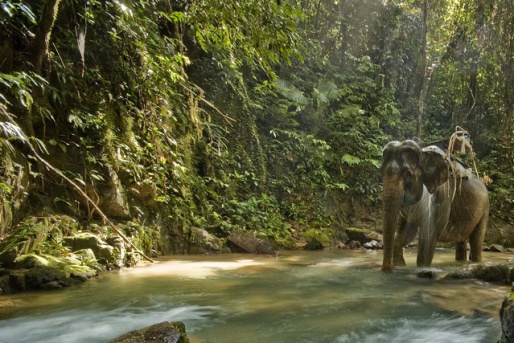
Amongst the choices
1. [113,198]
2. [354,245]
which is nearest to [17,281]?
[113,198]

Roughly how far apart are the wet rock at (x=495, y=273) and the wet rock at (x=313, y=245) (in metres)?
5.59

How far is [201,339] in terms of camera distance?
9.85ft

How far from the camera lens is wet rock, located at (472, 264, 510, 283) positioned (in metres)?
5.09

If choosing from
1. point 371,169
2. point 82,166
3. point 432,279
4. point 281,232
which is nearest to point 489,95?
point 371,169

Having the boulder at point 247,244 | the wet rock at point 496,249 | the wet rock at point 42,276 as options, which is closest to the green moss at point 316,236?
the boulder at point 247,244

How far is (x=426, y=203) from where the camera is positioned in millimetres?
6660

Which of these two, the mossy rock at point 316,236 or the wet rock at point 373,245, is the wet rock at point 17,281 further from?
the wet rock at point 373,245

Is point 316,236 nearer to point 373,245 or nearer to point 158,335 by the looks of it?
point 373,245

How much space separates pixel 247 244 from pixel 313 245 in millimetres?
2373

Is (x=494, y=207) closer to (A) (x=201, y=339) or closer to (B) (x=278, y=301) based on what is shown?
(B) (x=278, y=301)

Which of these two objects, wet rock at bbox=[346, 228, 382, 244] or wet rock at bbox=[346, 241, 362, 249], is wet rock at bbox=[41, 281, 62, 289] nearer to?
wet rock at bbox=[346, 241, 362, 249]

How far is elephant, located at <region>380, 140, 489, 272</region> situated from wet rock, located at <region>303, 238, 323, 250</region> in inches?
141

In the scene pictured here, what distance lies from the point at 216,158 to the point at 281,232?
3.06 metres

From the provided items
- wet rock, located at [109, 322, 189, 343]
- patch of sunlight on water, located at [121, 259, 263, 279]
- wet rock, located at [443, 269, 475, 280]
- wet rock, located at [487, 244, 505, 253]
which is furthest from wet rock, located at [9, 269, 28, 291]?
wet rock, located at [487, 244, 505, 253]
